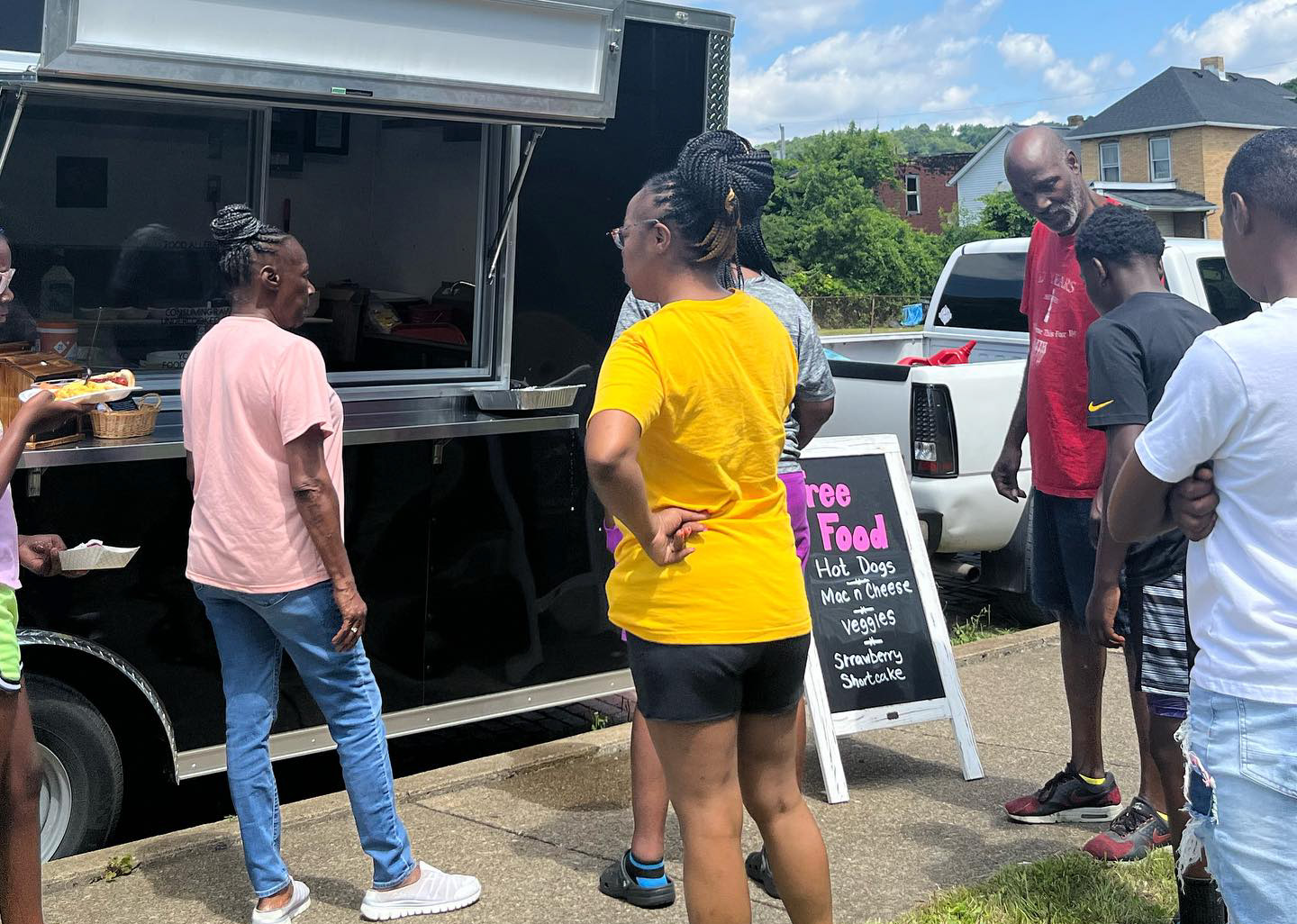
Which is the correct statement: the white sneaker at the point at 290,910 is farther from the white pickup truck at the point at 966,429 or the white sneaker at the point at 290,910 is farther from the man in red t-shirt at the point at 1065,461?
the white pickup truck at the point at 966,429

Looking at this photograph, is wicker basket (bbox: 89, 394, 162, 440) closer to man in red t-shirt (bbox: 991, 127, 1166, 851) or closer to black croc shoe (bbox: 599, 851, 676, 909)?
black croc shoe (bbox: 599, 851, 676, 909)

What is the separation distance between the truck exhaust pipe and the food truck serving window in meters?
2.93

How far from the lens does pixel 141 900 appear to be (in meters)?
3.91

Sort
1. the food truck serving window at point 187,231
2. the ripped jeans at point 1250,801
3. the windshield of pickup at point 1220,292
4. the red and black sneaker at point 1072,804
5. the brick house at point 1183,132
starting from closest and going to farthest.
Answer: the ripped jeans at point 1250,801, the red and black sneaker at point 1072,804, the food truck serving window at point 187,231, the windshield of pickup at point 1220,292, the brick house at point 1183,132

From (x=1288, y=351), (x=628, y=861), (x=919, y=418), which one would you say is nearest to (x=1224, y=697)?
(x=1288, y=351)

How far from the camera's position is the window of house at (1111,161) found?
57.4m

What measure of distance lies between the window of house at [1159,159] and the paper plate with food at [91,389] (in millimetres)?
57057

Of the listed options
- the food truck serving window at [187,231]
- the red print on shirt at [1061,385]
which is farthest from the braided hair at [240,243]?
the red print on shirt at [1061,385]

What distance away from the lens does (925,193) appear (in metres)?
69.5

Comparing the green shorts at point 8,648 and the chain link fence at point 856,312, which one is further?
the chain link fence at point 856,312

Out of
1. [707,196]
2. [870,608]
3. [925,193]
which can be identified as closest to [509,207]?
[870,608]

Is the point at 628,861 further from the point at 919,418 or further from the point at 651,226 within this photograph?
the point at 919,418

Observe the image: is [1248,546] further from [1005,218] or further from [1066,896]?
[1005,218]

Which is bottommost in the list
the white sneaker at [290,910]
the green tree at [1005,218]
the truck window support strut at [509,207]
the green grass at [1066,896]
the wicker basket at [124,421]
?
the white sneaker at [290,910]
